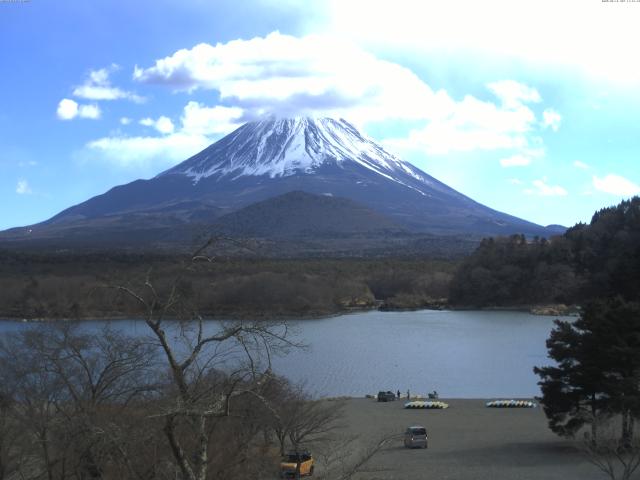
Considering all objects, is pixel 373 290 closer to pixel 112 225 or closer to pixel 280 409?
pixel 112 225

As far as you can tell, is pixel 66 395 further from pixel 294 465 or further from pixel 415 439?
pixel 415 439

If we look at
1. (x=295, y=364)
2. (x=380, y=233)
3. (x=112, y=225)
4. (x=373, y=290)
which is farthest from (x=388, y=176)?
(x=295, y=364)

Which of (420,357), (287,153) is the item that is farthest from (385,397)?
(287,153)

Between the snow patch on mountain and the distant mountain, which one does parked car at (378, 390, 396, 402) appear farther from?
the snow patch on mountain

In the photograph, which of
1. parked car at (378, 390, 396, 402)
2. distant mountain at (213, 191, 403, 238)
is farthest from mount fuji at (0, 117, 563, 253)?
parked car at (378, 390, 396, 402)

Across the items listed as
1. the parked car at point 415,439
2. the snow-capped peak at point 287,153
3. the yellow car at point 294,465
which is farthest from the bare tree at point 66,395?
the snow-capped peak at point 287,153

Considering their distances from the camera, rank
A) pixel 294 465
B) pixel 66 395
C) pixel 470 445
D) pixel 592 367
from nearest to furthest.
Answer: pixel 66 395 < pixel 294 465 < pixel 592 367 < pixel 470 445
